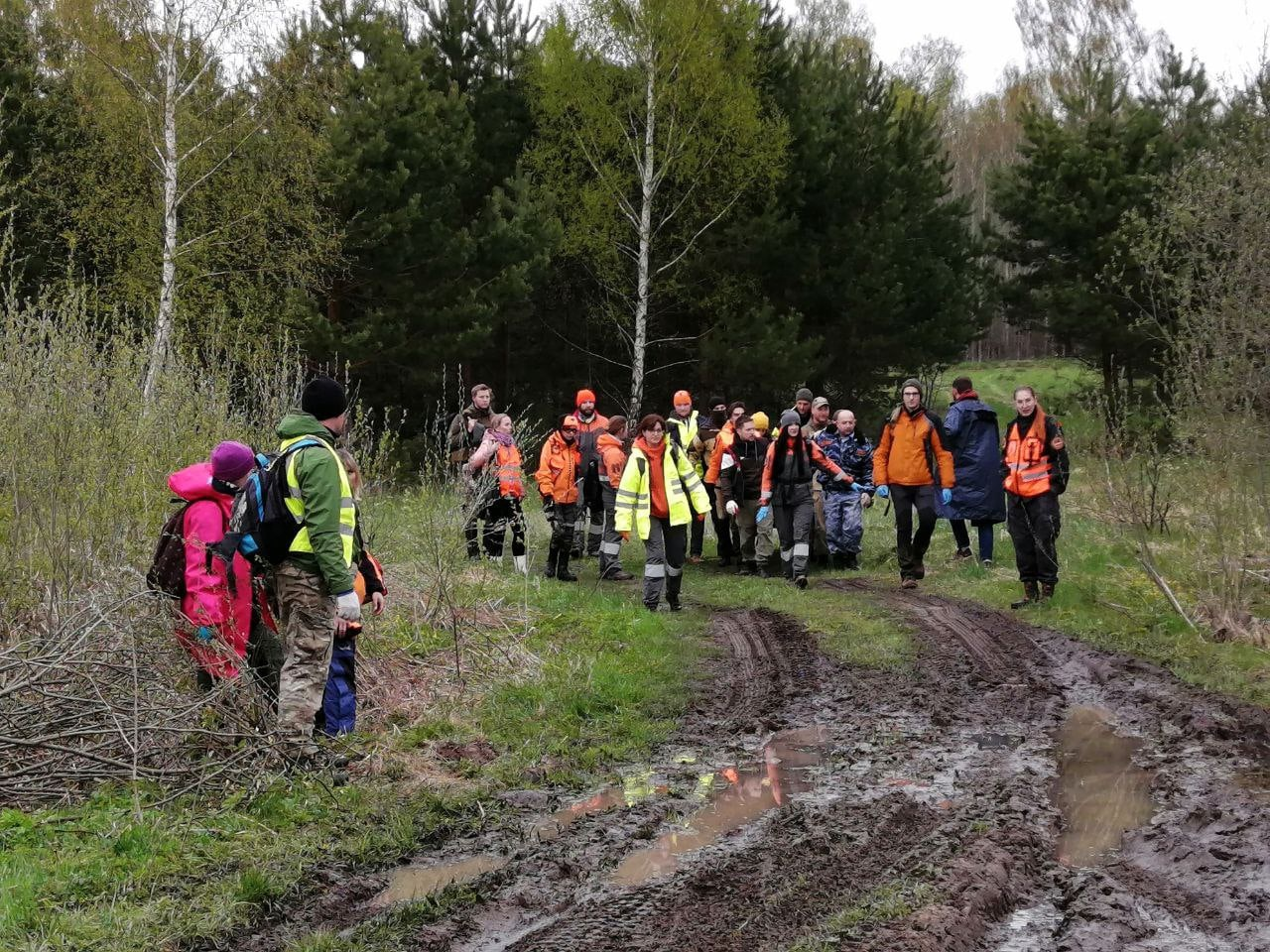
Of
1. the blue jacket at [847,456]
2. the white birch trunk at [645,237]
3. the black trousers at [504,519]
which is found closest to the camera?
the black trousers at [504,519]

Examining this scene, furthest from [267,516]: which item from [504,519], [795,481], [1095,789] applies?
[795,481]

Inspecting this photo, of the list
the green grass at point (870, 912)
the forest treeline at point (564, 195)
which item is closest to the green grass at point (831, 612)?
the green grass at point (870, 912)

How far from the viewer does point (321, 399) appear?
601cm

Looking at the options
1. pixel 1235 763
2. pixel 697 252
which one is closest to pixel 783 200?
pixel 697 252

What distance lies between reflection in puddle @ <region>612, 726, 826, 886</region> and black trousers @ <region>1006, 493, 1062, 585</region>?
168 inches

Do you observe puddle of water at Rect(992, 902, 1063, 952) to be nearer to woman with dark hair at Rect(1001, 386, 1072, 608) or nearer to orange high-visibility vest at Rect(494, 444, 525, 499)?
woman with dark hair at Rect(1001, 386, 1072, 608)

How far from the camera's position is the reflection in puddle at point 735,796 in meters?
4.94

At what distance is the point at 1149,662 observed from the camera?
852 centimetres

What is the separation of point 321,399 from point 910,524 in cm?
814

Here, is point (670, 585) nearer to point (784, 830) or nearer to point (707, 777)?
point (707, 777)

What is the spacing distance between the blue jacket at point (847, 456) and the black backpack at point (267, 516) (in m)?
9.16

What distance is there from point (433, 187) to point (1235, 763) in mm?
19575

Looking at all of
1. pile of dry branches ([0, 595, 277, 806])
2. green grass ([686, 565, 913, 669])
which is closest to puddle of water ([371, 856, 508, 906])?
pile of dry branches ([0, 595, 277, 806])

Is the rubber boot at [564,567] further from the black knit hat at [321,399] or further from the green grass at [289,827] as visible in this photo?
the black knit hat at [321,399]
